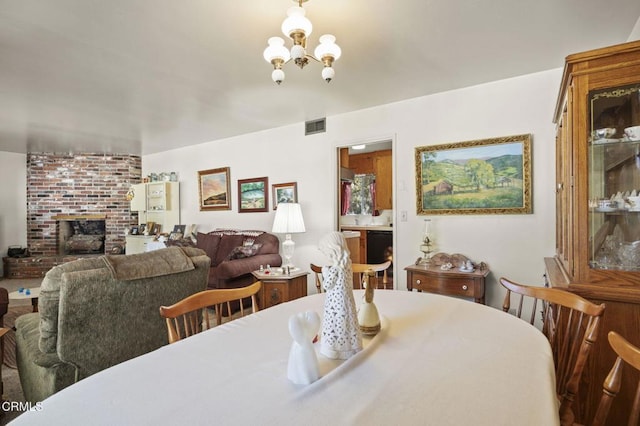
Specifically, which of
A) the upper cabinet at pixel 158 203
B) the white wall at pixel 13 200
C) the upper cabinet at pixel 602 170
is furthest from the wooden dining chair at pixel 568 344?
the white wall at pixel 13 200

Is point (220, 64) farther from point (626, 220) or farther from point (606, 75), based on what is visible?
point (626, 220)

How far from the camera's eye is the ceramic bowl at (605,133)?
66.1 inches

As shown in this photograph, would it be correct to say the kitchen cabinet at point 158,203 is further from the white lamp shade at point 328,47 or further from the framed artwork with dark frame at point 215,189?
the white lamp shade at point 328,47

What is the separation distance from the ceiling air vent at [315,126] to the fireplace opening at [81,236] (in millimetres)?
5138

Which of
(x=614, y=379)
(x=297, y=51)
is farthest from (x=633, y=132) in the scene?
(x=297, y=51)

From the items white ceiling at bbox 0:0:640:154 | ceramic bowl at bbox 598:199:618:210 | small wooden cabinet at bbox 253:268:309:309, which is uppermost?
white ceiling at bbox 0:0:640:154

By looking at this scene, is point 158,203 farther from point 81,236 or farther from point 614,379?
point 614,379

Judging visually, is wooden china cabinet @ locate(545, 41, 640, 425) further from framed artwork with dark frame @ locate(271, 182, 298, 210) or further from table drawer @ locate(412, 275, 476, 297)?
framed artwork with dark frame @ locate(271, 182, 298, 210)

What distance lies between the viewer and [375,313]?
1.16 meters

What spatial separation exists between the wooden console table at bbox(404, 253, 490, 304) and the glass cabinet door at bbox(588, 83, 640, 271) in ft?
3.89

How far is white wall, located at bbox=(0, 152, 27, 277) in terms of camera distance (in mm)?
6168

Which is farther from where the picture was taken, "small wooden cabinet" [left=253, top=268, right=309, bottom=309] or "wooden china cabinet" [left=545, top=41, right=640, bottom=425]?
"small wooden cabinet" [left=253, top=268, right=309, bottom=309]

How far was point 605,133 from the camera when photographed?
1684 mm

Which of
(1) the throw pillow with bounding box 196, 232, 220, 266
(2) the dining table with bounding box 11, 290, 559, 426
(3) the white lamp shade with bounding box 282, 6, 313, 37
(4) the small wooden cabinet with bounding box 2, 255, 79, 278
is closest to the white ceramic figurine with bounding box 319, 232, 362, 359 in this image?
(2) the dining table with bounding box 11, 290, 559, 426
